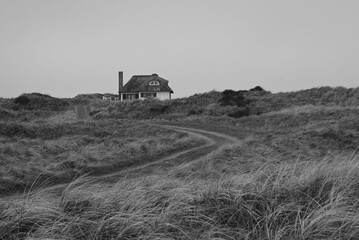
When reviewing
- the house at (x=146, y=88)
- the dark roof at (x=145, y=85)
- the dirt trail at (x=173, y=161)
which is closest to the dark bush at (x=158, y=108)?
the house at (x=146, y=88)

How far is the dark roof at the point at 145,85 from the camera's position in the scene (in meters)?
63.4

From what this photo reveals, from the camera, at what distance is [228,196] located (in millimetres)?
4586

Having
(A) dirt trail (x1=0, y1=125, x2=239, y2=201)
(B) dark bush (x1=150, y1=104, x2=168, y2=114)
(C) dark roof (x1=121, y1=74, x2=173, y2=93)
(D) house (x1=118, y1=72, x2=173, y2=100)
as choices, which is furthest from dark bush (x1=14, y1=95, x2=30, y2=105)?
(A) dirt trail (x1=0, y1=125, x2=239, y2=201)

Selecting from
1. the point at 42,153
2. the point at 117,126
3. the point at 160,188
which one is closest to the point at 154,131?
the point at 117,126

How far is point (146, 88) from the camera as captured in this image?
63.5 m

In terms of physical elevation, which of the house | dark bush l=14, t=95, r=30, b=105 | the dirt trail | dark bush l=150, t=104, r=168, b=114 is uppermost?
the house

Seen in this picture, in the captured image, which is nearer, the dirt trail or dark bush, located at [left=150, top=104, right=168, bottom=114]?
the dirt trail

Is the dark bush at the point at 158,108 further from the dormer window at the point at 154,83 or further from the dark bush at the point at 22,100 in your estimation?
the dark bush at the point at 22,100

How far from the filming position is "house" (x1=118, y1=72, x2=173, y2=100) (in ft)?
208

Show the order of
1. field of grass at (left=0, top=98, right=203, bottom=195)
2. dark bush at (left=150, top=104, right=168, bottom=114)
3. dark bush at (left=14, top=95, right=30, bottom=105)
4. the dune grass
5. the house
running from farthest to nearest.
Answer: the house
dark bush at (left=14, top=95, right=30, bottom=105)
dark bush at (left=150, top=104, right=168, bottom=114)
field of grass at (left=0, top=98, right=203, bottom=195)
the dune grass

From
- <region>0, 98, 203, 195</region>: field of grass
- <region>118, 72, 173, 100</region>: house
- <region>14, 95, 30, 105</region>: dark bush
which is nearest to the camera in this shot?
<region>0, 98, 203, 195</region>: field of grass

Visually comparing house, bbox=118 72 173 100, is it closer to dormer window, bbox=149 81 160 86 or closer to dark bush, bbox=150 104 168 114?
dormer window, bbox=149 81 160 86

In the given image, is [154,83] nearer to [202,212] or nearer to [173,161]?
[173,161]

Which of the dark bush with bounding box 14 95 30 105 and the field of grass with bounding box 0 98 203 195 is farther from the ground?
the dark bush with bounding box 14 95 30 105
